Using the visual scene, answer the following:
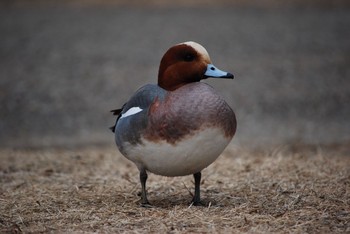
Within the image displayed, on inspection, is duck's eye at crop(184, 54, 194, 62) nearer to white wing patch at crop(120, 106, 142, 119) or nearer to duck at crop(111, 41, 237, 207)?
duck at crop(111, 41, 237, 207)

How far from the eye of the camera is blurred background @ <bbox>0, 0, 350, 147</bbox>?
9055 millimetres

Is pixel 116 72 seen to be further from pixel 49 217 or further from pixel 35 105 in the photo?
pixel 49 217

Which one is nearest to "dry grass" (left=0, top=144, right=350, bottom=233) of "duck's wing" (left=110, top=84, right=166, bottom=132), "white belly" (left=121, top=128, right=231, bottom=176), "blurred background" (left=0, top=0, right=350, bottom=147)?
"white belly" (left=121, top=128, right=231, bottom=176)

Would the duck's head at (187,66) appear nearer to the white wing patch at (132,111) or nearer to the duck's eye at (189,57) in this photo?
the duck's eye at (189,57)

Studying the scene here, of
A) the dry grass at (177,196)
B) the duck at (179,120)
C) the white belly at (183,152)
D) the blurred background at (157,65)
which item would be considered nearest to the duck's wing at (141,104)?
the duck at (179,120)

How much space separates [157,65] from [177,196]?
292 inches

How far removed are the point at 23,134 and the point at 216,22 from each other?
313 inches

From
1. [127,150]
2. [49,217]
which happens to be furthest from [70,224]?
[127,150]

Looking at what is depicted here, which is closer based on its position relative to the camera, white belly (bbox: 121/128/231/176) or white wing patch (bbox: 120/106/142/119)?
white belly (bbox: 121/128/231/176)

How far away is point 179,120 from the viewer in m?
3.73

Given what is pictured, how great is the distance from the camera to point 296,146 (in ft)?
24.7

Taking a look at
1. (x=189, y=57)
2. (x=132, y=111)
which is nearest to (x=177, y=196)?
(x=132, y=111)

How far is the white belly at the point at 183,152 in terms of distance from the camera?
3.75 meters

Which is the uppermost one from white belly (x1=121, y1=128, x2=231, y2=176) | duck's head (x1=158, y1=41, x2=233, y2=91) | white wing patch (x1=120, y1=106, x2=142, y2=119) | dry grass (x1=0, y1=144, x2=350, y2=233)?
duck's head (x1=158, y1=41, x2=233, y2=91)
